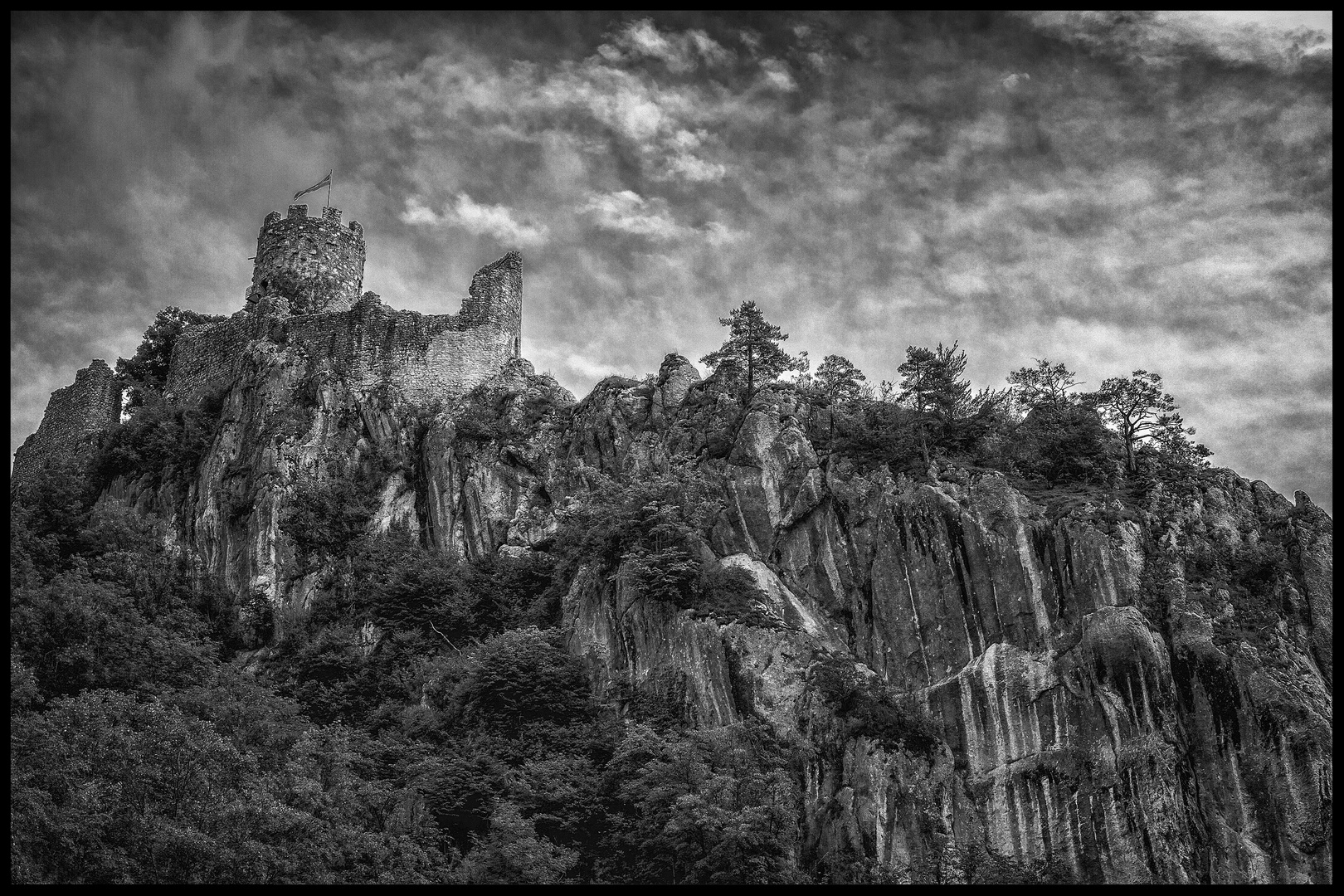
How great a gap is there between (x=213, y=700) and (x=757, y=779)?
1261 cm

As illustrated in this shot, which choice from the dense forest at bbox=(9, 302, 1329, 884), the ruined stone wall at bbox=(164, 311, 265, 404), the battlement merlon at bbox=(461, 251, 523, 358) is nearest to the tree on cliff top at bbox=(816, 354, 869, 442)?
the dense forest at bbox=(9, 302, 1329, 884)

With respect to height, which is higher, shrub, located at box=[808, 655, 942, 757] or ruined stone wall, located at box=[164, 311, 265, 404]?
ruined stone wall, located at box=[164, 311, 265, 404]

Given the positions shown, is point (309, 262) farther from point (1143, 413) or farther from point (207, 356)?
point (1143, 413)

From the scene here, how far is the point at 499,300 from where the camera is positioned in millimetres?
47406

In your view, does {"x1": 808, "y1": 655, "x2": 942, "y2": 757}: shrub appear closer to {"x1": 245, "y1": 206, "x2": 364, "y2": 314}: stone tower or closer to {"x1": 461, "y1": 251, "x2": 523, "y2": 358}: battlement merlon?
{"x1": 461, "y1": 251, "x2": 523, "y2": 358}: battlement merlon

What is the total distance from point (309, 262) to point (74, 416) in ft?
35.8

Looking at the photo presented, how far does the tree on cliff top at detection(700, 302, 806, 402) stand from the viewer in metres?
42.7

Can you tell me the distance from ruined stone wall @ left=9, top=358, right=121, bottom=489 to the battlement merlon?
14785 millimetres

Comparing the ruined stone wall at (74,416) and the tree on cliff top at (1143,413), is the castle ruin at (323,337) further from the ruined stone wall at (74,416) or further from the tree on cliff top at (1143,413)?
the tree on cliff top at (1143,413)

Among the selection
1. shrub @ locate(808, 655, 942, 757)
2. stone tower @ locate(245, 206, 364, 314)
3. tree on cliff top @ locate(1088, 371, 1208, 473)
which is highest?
stone tower @ locate(245, 206, 364, 314)

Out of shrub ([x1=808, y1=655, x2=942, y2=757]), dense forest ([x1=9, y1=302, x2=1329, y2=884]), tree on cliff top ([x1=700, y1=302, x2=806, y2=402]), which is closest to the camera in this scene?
dense forest ([x1=9, y1=302, x2=1329, y2=884])

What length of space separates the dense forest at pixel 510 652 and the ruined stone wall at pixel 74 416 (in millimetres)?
5130

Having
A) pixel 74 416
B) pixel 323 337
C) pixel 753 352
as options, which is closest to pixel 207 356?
pixel 323 337

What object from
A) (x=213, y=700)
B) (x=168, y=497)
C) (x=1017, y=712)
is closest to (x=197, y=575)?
(x=168, y=497)
